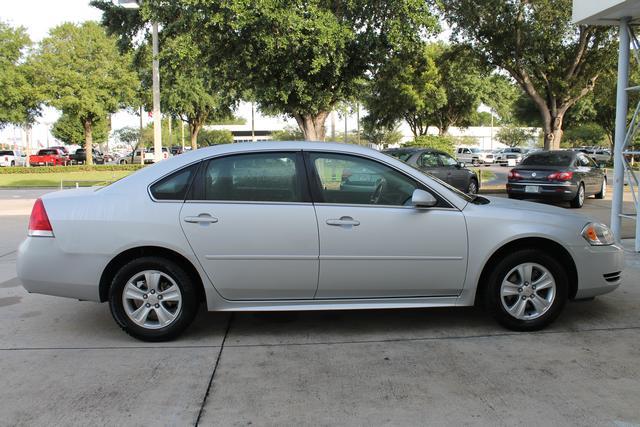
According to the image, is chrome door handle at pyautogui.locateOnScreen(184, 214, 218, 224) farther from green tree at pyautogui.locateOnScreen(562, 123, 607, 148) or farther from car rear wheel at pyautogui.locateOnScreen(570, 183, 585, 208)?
green tree at pyautogui.locateOnScreen(562, 123, 607, 148)

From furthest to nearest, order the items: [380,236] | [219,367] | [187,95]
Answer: [187,95], [380,236], [219,367]

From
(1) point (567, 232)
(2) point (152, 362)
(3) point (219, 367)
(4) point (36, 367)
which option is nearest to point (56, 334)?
(4) point (36, 367)

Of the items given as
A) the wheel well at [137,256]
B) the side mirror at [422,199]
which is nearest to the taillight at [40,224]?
the wheel well at [137,256]

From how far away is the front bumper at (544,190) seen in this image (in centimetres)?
1430

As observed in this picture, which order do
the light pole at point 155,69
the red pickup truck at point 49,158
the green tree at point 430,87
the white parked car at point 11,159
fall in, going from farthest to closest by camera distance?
the red pickup truck at point 49,158
the white parked car at point 11,159
the green tree at point 430,87
the light pole at point 155,69

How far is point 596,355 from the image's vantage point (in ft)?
14.0

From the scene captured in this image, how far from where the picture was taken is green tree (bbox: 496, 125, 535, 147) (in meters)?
80.4

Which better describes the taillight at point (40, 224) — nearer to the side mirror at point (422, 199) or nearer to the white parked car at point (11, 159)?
the side mirror at point (422, 199)

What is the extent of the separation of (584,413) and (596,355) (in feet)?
3.50

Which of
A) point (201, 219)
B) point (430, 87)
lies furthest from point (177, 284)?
point (430, 87)

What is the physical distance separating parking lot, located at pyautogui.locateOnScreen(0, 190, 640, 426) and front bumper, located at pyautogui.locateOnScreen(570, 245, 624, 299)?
37cm

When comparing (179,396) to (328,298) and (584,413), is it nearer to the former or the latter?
(328,298)

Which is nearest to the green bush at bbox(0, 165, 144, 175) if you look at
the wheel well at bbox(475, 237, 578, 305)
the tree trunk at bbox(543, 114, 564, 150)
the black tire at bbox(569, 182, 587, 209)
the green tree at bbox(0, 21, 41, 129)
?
the green tree at bbox(0, 21, 41, 129)

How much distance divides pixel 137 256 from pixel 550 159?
43.8ft
